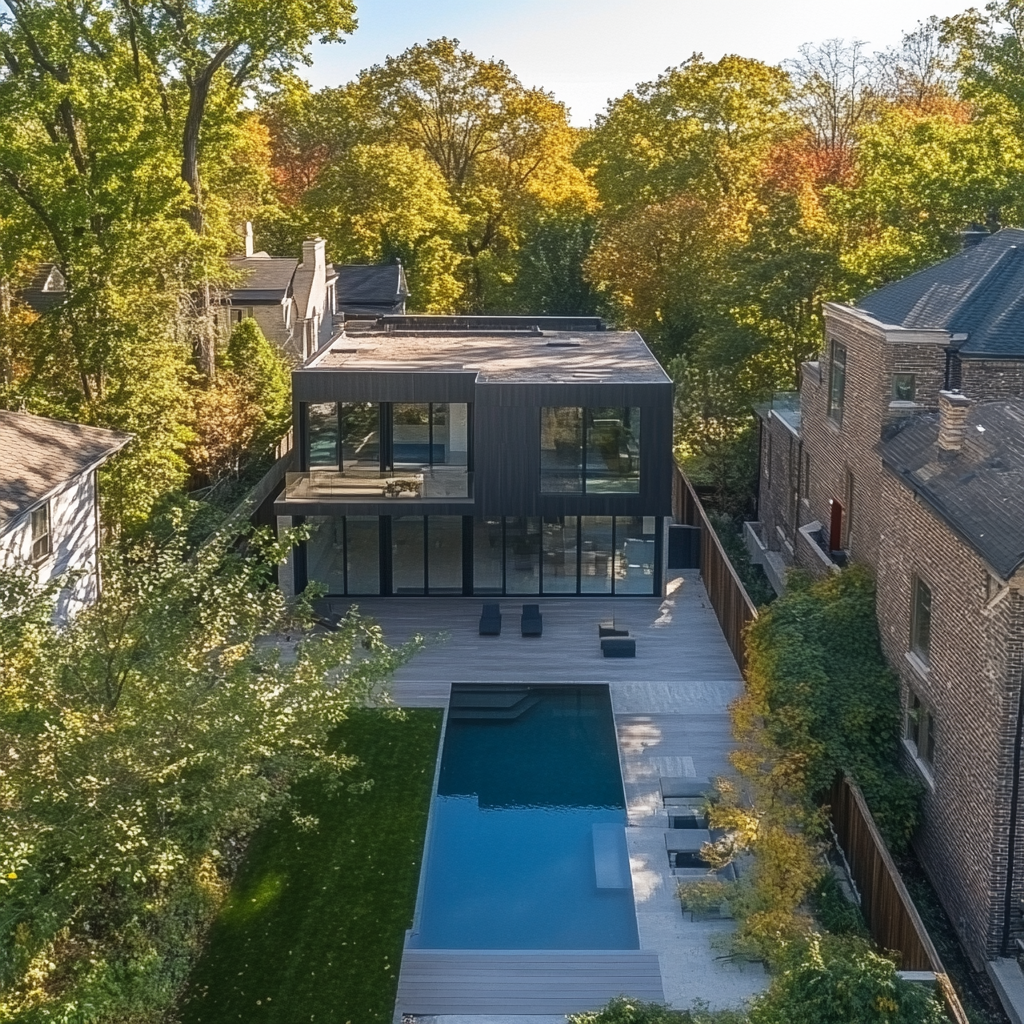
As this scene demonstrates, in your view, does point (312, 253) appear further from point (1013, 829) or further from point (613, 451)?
point (1013, 829)

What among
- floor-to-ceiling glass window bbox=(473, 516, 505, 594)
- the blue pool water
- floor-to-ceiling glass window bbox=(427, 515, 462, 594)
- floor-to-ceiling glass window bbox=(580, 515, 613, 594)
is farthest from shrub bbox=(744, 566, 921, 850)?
floor-to-ceiling glass window bbox=(427, 515, 462, 594)

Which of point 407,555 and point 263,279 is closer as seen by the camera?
point 407,555

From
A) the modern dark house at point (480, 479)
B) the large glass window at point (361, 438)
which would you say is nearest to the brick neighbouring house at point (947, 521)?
the modern dark house at point (480, 479)

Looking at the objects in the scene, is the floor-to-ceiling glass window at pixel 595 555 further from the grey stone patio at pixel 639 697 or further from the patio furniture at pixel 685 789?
the patio furniture at pixel 685 789

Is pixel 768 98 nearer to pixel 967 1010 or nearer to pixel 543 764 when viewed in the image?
pixel 543 764

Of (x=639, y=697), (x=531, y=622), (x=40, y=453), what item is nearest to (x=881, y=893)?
(x=639, y=697)

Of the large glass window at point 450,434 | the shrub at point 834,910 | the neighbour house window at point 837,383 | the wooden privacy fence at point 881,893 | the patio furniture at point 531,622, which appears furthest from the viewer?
the large glass window at point 450,434

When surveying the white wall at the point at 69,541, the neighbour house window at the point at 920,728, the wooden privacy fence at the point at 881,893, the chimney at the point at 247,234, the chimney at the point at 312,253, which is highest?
the chimney at the point at 247,234
